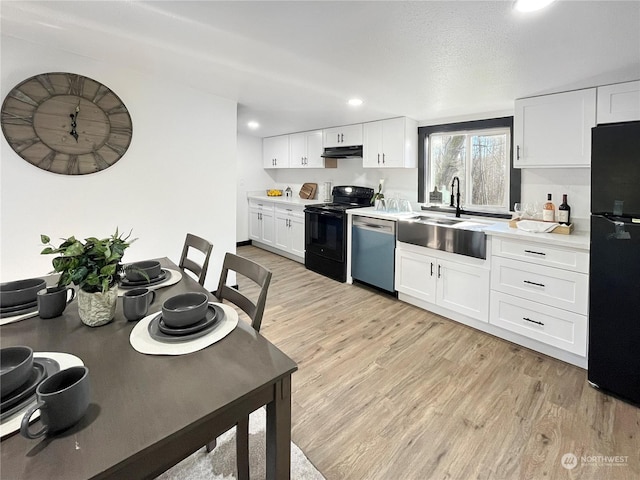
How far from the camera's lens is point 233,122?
11.3 ft

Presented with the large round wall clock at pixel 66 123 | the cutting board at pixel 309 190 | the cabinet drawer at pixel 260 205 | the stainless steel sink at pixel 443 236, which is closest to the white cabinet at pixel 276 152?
the cutting board at pixel 309 190

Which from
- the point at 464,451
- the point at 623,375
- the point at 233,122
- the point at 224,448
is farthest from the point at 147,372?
the point at 233,122

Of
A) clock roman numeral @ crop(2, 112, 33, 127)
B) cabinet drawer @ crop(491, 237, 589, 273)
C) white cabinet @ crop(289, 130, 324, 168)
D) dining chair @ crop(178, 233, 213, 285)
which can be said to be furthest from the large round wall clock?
cabinet drawer @ crop(491, 237, 589, 273)

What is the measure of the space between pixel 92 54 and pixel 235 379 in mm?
2772

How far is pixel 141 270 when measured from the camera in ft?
5.42

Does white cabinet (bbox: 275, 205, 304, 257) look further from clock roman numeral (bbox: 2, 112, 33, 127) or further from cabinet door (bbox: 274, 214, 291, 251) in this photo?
clock roman numeral (bbox: 2, 112, 33, 127)

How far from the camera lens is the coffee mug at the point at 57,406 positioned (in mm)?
677

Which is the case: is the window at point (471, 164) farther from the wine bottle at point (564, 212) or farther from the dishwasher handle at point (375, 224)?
the dishwasher handle at point (375, 224)

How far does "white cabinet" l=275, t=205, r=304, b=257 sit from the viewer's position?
4.93 metres

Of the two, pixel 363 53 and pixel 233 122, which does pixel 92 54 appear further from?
pixel 363 53

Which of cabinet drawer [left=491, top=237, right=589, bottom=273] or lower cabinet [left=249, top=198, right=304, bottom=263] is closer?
cabinet drawer [left=491, top=237, right=589, bottom=273]

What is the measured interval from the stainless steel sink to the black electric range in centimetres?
90

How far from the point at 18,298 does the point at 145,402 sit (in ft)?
3.20

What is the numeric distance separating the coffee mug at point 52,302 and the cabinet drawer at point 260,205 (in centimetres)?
431
